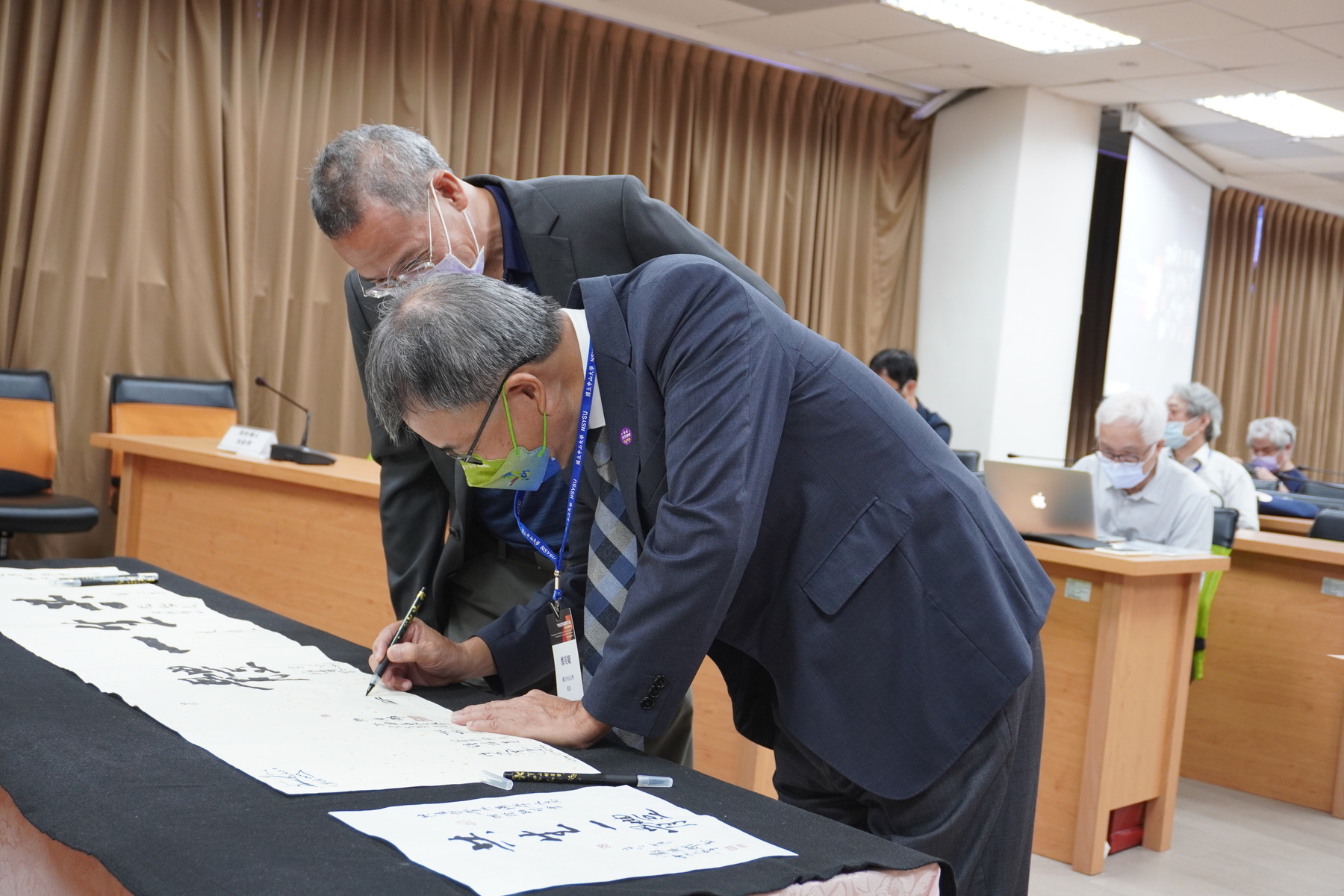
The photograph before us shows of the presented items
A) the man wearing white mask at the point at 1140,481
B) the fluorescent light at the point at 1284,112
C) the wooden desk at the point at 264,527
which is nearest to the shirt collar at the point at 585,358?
the wooden desk at the point at 264,527

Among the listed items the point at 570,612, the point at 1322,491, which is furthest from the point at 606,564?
the point at 1322,491

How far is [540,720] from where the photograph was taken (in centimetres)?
137

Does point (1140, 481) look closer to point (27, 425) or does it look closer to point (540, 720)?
point (540, 720)

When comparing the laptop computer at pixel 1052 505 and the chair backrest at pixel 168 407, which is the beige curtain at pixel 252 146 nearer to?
the chair backrest at pixel 168 407

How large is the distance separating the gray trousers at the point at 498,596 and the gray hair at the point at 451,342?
1.98ft

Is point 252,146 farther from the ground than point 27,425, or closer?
farther from the ground

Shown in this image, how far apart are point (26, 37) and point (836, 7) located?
3630 mm

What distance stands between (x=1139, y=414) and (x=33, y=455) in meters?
4.10

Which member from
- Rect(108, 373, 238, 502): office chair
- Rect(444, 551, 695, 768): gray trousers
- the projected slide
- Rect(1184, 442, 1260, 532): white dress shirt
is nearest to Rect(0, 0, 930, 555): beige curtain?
Rect(108, 373, 238, 502): office chair

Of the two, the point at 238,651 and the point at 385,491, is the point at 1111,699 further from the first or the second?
the point at 238,651

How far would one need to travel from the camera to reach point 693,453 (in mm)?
1221

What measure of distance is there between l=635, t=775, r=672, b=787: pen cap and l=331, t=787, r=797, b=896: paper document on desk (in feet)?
0.14

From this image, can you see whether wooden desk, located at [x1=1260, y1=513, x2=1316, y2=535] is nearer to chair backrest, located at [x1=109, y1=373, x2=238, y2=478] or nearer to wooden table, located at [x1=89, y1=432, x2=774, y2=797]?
wooden table, located at [x1=89, y1=432, x2=774, y2=797]

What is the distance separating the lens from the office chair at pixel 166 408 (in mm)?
4926
